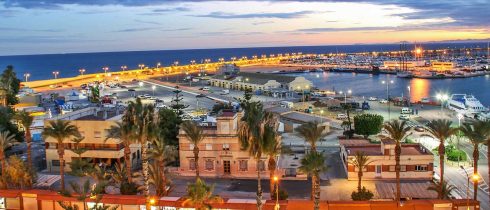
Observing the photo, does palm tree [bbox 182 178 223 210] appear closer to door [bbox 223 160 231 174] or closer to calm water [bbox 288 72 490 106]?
door [bbox 223 160 231 174]

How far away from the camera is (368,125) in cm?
5609

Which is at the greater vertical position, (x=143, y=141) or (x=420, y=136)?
(x=143, y=141)

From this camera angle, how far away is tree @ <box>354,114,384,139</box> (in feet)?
183

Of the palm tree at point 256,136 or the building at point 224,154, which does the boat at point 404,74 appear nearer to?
the building at point 224,154

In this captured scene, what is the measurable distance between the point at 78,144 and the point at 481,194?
Result: 35.0m

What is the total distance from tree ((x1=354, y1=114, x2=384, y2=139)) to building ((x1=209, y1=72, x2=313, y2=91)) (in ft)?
203

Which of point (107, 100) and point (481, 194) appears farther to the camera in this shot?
point (107, 100)

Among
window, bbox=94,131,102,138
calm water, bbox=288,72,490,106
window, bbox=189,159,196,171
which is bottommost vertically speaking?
calm water, bbox=288,72,490,106

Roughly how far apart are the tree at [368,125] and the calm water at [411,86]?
225ft

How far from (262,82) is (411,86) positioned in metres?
54.2

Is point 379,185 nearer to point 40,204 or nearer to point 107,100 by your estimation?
point 40,204

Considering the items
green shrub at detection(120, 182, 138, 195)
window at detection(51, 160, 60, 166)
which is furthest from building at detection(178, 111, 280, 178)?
window at detection(51, 160, 60, 166)

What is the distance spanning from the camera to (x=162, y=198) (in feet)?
107

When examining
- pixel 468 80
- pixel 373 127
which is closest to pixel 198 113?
pixel 373 127
